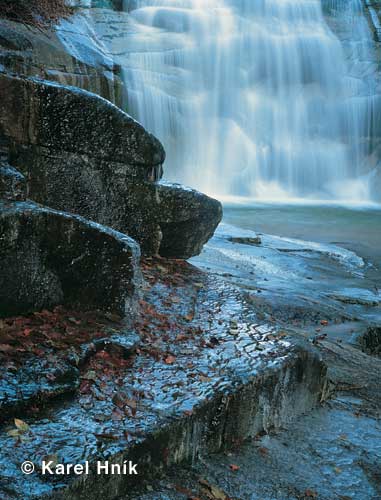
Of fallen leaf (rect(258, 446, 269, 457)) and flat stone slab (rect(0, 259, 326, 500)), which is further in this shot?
fallen leaf (rect(258, 446, 269, 457))

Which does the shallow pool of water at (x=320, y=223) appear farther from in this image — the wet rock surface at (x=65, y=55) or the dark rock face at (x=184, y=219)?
the wet rock surface at (x=65, y=55)

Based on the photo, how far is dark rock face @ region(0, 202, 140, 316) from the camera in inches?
125

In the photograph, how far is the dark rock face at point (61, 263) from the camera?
3.18 m

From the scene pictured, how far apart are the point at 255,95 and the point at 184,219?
1709 cm

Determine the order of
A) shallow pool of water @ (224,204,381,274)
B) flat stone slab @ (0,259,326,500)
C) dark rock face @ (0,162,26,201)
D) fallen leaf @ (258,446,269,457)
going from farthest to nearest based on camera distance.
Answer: shallow pool of water @ (224,204,381,274) < dark rock face @ (0,162,26,201) < fallen leaf @ (258,446,269,457) < flat stone slab @ (0,259,326,500)

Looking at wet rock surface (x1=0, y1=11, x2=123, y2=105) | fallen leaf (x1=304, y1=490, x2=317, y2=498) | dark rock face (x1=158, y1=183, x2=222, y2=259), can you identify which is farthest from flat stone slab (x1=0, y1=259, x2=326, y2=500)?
wet rock surface (x1=0, y1=11, x2=123, y2=105)

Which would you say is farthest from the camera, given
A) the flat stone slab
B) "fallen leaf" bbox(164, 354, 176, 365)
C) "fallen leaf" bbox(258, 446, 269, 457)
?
"fallen leaf" bbox(164, 354, 176, 365)

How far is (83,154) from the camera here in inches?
173

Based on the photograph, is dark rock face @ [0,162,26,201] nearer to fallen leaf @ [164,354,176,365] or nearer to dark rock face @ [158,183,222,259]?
fallen leaf @ [164,354,176,365]

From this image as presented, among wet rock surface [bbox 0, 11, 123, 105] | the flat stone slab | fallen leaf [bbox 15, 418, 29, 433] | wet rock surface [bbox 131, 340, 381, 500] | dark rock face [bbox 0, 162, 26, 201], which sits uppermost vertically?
wet rock surface [bbox 0, 11, 123, 105]

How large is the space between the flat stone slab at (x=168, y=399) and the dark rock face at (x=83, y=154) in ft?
3.13

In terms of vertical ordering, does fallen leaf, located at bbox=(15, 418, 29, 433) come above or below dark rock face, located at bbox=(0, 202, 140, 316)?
below

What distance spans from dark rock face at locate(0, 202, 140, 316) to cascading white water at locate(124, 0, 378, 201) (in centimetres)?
1398

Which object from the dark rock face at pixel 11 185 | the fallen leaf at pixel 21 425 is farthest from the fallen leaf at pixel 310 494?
the dark rock face at pixel 11 185
